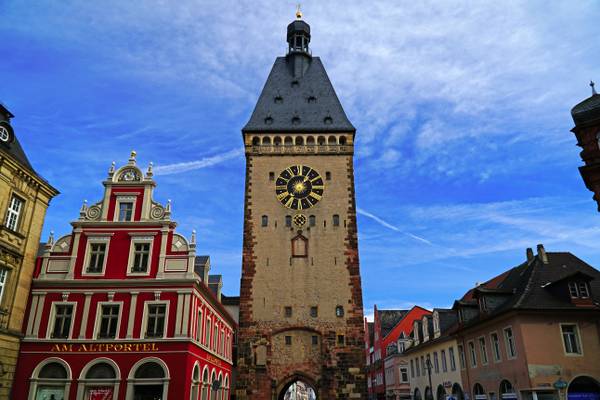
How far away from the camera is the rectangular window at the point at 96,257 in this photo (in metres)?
25.9

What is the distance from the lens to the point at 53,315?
81.3 ft

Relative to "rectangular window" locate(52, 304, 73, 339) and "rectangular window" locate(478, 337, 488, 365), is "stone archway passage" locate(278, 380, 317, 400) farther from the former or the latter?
"rectangular window" locate(52, 304, 73, 339)

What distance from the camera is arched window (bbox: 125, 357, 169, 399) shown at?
23.3 metres

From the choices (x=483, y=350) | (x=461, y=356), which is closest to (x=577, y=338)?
(x=483, y=350)

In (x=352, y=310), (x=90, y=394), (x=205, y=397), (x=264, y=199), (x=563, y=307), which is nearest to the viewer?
(x=90, y=394)

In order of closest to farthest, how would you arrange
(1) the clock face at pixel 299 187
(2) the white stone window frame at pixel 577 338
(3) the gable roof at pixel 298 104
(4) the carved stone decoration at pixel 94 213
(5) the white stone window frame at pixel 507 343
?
(2) the white stone window frame at pixel 577 338, (5) the white stone window frame at pixel 507 343, (4) the carved stone decoration at pixel 94 213, (1) the clock face at pixel 299 187, (3) the gable roof at pixel 298 104

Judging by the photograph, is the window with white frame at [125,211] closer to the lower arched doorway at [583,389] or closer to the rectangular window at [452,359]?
the rectangular window at [452,359]

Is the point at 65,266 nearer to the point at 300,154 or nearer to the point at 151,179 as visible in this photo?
the point at 151,179

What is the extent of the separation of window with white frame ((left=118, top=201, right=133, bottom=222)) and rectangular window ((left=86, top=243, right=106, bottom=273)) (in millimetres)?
1764

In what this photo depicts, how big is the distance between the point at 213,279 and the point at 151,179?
1151cm

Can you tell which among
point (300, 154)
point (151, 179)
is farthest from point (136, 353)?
point (300, 154)

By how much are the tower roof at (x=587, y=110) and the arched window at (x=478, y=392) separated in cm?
1670

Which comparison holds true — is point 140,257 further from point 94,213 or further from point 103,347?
point 103,347

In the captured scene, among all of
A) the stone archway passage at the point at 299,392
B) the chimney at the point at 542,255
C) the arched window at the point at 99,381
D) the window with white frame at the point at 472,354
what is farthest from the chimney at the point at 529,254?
the stone archway passage at the point at 299,392
